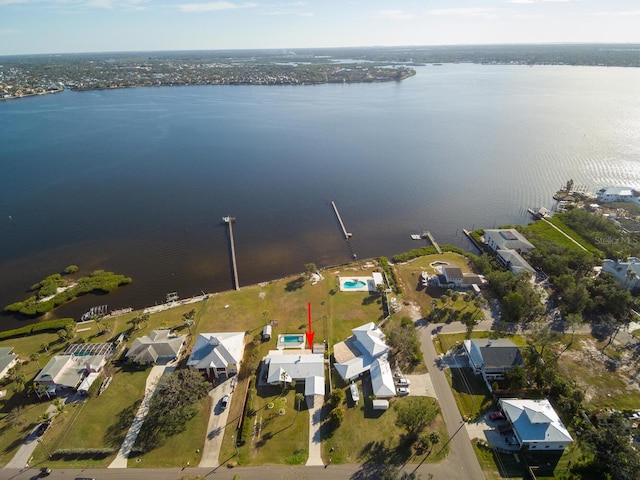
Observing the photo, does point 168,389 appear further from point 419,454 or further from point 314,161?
point 314,161

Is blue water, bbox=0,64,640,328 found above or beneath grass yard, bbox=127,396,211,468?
above

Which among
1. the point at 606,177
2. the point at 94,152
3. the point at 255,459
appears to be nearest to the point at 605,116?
the point at 606,177

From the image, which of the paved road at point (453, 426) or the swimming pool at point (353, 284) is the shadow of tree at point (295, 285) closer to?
the swimming pool at point (353, 284)

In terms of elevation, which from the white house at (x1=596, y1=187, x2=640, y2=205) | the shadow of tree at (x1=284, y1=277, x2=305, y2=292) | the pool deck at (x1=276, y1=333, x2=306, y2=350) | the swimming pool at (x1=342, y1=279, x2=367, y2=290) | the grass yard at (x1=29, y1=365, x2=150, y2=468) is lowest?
the grass yard at (x1=29, y1=365, x2=150, y2=468)

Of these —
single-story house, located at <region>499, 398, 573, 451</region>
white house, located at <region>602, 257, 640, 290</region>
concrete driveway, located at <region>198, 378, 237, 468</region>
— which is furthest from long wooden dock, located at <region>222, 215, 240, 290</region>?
white house, located at <region>602, 257, 640, 290</region>

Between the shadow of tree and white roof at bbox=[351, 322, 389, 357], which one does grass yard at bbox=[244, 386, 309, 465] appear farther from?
the shadow of tree

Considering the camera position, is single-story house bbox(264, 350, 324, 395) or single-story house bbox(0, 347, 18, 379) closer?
single-story house bbox(264, 350, 324, 395)

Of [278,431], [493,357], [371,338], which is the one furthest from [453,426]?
[278,431]
